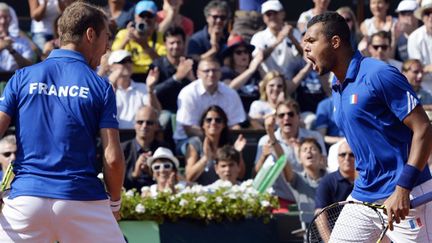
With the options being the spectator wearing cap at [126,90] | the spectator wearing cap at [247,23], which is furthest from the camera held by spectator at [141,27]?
the spectator wearing cap at [247,23]

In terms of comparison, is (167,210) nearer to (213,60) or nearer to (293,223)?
(293,223)

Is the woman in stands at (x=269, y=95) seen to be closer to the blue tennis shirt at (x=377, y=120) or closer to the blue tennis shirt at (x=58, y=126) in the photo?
the blue tennis shirt at (x=377, y=120)

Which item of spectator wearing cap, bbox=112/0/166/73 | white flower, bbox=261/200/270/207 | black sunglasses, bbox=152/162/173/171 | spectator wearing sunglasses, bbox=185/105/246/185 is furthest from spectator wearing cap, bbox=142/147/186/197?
spectator wearing cap, bbox=112/0/166/73

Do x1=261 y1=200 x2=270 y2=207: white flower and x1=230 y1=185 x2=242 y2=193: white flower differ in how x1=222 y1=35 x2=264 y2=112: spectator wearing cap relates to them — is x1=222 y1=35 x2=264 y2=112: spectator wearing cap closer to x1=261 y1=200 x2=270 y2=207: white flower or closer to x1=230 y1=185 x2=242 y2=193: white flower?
x1=230 y1=185 x2=242 y2=193: white flower

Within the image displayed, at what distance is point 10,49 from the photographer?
40.1ft

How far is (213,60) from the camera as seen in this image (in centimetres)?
1196

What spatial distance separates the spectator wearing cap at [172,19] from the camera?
43.6ft

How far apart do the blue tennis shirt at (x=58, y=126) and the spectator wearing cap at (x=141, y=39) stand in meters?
6.92

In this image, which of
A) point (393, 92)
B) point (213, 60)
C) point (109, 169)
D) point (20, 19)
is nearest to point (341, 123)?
point (393, 92)

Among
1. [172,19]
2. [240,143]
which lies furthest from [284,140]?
[172,19]

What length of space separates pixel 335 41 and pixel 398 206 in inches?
42.7

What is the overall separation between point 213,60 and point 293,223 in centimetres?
237

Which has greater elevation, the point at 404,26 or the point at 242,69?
the point at 404,26

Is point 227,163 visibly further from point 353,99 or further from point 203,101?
point 353,99
